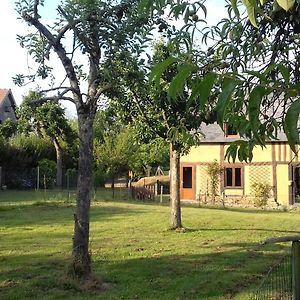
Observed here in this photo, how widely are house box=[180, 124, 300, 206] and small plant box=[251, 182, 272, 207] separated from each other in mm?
255

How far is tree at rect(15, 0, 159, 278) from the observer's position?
6898 millimetres

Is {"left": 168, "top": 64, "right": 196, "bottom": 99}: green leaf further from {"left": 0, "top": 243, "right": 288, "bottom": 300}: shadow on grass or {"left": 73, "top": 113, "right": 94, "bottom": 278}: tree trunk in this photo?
{"left": 73, "top": 113, "right": 94, "bottom": 278}: tree trunk

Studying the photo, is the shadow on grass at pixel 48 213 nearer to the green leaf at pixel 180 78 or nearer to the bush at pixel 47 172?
the green leaf at pixel 180 78

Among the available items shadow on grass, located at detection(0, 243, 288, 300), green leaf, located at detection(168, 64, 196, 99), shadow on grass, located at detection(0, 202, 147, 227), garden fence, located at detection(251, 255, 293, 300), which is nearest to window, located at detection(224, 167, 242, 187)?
shadow on grass, located at detection(0, 202, 147, 227)

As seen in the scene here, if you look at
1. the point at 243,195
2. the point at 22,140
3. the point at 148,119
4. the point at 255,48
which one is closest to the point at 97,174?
the point at 22,140

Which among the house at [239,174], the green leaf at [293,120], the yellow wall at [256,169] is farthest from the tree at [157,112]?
the yellow wall at [256,169]

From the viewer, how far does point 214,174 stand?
26.3 meters

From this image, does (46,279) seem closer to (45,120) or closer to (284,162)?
(45,120)

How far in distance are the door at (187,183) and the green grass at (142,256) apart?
1081 centimetres

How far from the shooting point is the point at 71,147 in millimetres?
37625

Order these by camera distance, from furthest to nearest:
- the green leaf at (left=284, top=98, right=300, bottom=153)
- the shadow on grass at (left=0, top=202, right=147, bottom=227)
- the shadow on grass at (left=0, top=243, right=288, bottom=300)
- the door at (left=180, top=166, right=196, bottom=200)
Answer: the door at (left=180, top=166, right=196, bottom=200)
the shadow on grass at (left=0, top=202, right=147, bottom=227)
the shadow on grass at (left=0, top=243, right=288, bottom=300)
the green leaf at (left=284, top=98, right=300, bottom=153)

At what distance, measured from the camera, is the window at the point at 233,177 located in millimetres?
26250

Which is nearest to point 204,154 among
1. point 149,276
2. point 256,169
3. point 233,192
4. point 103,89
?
point 233,192

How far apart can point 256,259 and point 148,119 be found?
3.87 meters
